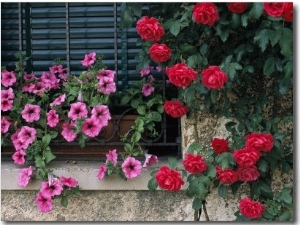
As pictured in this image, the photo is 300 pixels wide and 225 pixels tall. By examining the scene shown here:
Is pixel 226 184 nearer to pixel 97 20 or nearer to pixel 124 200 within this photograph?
pixel 124 200

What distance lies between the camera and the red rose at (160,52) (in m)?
2.78

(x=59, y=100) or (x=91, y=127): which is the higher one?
(x=59, y=100)

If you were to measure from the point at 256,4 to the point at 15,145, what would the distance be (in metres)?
1.34

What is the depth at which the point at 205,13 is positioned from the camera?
2.65m

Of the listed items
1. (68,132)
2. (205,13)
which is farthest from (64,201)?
(205,13)

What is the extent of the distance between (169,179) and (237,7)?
0.79 meters

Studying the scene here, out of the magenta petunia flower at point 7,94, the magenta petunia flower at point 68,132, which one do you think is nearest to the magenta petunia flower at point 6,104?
the magenta petunia flower at point 7,94

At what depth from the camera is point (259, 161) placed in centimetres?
284

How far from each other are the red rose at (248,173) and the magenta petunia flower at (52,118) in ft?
2.99

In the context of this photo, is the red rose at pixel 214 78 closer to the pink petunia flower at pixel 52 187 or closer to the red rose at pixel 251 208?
the red rose at pixel 251 208

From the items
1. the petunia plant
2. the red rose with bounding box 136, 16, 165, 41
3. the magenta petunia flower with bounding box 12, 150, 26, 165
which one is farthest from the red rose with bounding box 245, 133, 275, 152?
the magenta petunia flower with bounding box 12, 150, 26, 165

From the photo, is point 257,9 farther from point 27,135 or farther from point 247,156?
point 27,135

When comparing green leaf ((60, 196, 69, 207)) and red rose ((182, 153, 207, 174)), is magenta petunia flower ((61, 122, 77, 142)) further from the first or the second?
red rose ((182, 153, 207, 174))

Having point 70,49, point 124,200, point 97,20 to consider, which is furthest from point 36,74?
point 124,200
